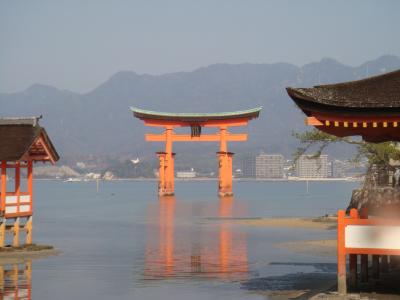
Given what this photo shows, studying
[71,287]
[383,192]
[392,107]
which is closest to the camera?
[392,107]

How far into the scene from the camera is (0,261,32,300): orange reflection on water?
19109 mm

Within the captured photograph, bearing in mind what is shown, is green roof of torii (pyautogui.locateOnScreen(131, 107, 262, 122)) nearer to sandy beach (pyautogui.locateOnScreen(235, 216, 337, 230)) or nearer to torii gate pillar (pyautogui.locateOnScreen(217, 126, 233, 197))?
torii gate pillar (pyautogui.locateOnScreen(217, 126, 233, 197))

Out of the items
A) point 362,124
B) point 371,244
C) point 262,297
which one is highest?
point 362,124

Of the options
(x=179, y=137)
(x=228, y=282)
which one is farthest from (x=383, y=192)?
(x=179, y=137)

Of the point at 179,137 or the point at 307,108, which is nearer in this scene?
the point at 307,108

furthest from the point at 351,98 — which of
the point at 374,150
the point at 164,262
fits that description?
the point at 374,150

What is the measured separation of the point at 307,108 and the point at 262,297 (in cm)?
483

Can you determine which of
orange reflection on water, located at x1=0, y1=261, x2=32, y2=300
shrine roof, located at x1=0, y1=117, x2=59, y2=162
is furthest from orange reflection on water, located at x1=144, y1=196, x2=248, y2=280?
shrine roof, located at x1=0, y1=117, x2=59, y2=162

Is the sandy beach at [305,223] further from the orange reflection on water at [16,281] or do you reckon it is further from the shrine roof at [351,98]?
the shrine roof at [351,98]

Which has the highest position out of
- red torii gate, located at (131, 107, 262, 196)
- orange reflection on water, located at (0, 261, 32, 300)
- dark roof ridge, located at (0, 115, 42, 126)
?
red torii gate, located at (131, 107, 262, 196)

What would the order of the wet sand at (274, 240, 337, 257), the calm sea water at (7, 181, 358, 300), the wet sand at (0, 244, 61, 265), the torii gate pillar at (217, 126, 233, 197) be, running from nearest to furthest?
1. the calm sea water at (7, 181, 358, 300)
2. the wet sand at (0, 244, 61, 265)
3. the wet sand at (274, 240, 337, 257)
4. the torii gate pillar at (217, 126, 233, 197)

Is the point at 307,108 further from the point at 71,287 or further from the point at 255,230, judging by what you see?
the point at 255,230

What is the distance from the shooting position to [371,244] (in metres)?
16.0

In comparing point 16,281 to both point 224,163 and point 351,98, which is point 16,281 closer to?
point 351,98
